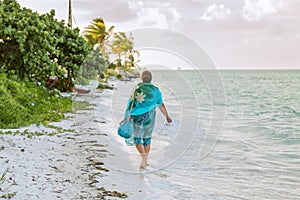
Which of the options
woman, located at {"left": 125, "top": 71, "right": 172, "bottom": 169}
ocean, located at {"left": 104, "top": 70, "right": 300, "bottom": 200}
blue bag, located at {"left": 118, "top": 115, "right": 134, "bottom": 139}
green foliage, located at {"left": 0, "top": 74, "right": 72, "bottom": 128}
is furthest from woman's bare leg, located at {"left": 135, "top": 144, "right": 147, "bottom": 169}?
green foliage, located at {"left": 0, "top": 74, "right": 72, "bottom": 128}

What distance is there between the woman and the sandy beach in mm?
614

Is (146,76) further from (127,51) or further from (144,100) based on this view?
(127,51)

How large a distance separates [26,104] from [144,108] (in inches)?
207

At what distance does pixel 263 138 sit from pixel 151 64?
7.37 metres

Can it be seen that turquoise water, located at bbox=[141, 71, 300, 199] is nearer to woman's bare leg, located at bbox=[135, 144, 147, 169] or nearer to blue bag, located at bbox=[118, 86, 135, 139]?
woman's bare leg, located at bbox=[135, 144, 147, 169]

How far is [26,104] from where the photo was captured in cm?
979

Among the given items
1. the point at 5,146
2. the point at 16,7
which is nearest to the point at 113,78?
the point at 16,7

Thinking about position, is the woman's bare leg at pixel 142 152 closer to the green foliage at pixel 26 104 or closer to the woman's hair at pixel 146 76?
the woman's hair at pixel 146 76

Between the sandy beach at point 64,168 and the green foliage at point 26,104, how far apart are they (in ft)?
1.70

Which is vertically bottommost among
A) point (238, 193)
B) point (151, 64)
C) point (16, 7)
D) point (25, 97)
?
point (238, 193)

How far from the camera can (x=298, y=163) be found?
844 cm

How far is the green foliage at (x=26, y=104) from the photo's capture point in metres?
7.97

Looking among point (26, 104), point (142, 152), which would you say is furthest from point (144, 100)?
point (26, 104)

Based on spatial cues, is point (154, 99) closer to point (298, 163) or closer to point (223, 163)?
point (223, 163)
